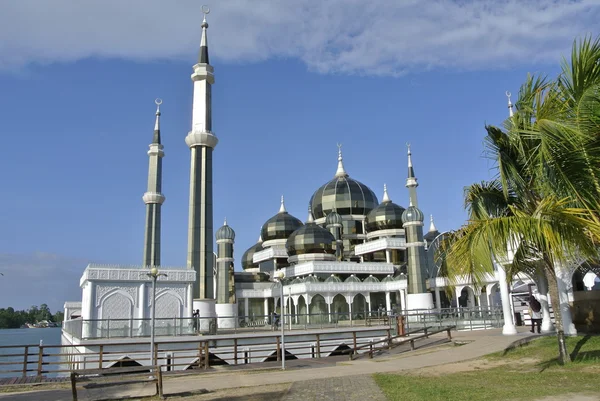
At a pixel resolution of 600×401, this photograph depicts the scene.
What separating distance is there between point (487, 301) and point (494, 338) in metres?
25.5

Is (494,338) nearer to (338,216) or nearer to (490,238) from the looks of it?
(490,238)

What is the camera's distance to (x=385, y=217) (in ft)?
171

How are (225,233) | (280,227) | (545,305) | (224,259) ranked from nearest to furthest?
(545,305)
(224,259)
(225,233)
(280,227)

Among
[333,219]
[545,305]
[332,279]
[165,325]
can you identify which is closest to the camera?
[545,305]

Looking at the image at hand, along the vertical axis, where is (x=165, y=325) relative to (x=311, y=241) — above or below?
below

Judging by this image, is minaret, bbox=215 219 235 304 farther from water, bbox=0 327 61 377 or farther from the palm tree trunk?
the palm tree trunk

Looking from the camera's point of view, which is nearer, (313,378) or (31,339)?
(313,378)

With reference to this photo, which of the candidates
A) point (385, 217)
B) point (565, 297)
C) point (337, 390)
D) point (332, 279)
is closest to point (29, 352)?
point (332, 279)

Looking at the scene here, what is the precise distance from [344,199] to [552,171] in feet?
153

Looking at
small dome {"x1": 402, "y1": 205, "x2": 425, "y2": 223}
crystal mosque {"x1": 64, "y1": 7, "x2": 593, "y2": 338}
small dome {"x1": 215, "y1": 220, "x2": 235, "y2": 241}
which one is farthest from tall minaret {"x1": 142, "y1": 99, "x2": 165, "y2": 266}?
small dome {"x1": 402, "y1": 205, "x2": 425, "y2": 223}

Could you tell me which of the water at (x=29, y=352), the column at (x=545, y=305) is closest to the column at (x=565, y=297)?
the column at (x=545, y=305)

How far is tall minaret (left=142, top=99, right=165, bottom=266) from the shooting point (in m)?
41.7

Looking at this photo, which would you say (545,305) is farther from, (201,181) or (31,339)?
(31,339)

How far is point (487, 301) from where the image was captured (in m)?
42.6
